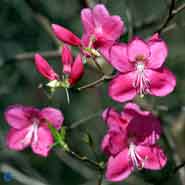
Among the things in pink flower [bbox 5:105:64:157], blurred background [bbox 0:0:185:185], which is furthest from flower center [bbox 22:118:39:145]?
blurred background [bbox 0:0:185:185]

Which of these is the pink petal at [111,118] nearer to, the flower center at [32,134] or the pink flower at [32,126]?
the pink flower at [32,126]

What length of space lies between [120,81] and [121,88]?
25mm

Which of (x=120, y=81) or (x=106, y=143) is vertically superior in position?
(x=120, y=81)

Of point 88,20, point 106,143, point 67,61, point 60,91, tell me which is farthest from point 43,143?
point 60,91

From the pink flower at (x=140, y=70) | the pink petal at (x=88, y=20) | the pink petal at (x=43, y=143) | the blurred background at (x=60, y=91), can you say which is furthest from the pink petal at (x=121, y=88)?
the blurred background at (x=60, y=91)

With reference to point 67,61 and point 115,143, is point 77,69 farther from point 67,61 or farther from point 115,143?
point 115,143

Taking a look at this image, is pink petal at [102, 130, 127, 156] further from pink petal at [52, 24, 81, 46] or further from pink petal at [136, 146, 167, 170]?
pink petal at [52, 24, 81, 46]

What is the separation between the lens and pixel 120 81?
2.19 metres

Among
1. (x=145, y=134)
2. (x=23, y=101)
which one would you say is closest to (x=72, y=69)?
(x=145, y=134)

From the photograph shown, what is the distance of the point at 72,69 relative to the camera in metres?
2.18

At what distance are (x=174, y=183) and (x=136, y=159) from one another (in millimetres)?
3185

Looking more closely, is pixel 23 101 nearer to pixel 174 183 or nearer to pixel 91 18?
pixel 174 183

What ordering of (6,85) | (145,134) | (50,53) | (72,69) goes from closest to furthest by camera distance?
(72,69)
(145,134)
(50,53)
(6,85)

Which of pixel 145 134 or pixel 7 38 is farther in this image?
pixel 7 38
